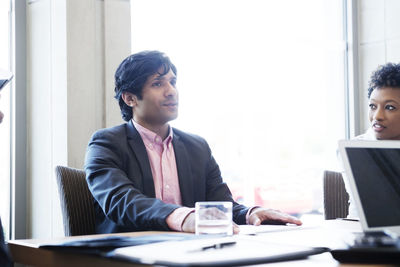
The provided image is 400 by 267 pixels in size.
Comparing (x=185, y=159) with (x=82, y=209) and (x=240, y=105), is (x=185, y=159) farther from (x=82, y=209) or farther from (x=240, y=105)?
(x=240, y=105)

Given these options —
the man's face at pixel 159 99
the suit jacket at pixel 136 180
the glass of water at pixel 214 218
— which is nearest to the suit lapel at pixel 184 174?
the suit jacket at pixel 136 180

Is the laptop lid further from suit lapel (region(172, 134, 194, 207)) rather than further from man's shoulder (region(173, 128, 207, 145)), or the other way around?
man's shoulder (region(173, 128, 207, 145))

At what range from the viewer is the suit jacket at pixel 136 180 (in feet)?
5.41

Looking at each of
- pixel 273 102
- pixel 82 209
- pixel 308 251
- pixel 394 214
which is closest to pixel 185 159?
pixel 82 209

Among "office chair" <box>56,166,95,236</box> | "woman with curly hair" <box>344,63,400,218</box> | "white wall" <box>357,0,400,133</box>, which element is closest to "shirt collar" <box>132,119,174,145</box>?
"office chair" <box>56,166,95,236</box>

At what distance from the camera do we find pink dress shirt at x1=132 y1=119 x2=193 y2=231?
215 cm

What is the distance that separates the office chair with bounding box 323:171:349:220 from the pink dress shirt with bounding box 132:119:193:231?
77 cm

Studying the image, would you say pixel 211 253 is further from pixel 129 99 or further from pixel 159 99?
pixel 129 99

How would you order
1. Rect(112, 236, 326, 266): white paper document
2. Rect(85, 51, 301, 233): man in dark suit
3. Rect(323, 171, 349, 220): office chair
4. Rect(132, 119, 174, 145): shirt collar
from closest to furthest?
Rect(112, 236, 326, 266): white paper document < Rect(85, 51, 301, 233): man in dark suit < Rect(132, 119, 174, 145): shirt collar < Rect(323, 171, 349, 220): office chair

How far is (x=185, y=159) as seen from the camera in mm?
2229

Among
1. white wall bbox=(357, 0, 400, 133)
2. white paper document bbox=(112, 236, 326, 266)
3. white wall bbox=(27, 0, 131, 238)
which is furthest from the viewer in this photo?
white wall bbox=(357, 0, 400, 133)

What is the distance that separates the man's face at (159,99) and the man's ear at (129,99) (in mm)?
64

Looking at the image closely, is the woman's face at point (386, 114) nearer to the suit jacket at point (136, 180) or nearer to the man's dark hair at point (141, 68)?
the suit jacket at point (136, 180)

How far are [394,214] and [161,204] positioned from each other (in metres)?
0.64
